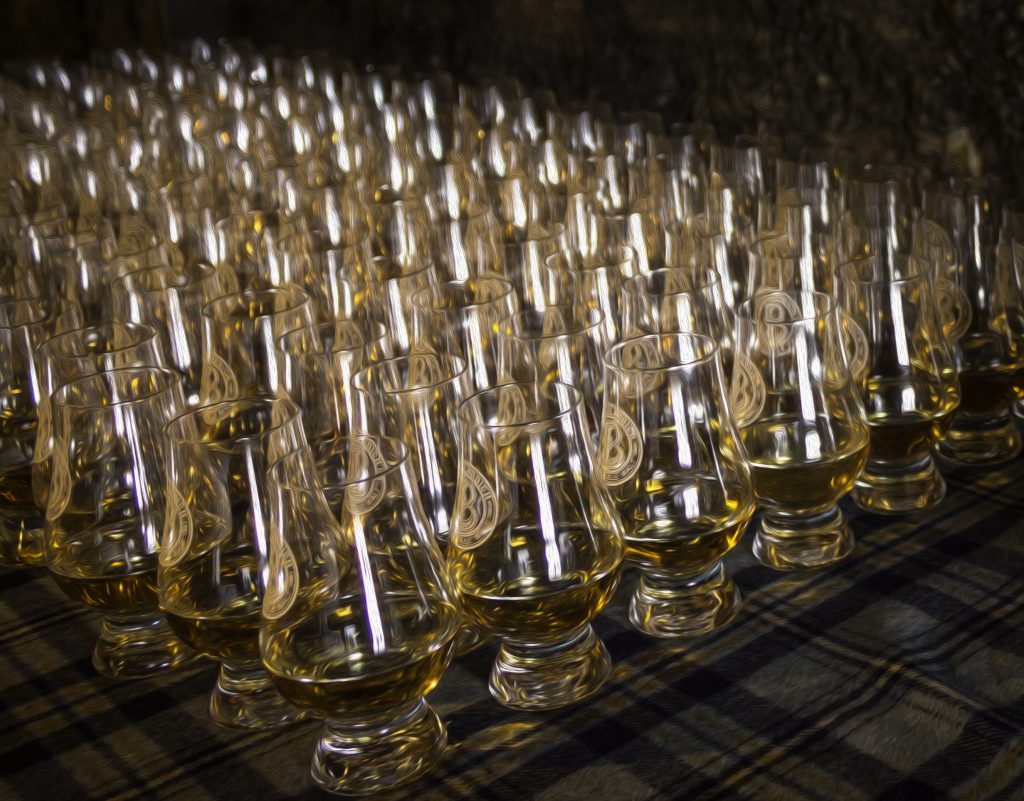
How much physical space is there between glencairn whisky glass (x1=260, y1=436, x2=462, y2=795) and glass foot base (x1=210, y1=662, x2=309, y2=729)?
0.09 metres

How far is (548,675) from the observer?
84cm

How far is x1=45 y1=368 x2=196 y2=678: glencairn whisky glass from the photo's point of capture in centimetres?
90

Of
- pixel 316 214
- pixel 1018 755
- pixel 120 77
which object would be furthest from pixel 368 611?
pixel 120 77

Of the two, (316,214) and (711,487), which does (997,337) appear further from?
(316,214)

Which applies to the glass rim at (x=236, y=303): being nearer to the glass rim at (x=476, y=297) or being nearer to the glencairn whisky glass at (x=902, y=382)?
the glass rim at (x=476, y=297)

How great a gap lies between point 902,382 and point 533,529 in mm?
411

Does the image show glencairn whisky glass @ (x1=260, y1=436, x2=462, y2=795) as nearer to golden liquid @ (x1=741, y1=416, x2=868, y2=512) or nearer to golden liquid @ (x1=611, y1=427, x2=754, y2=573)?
golden liquid @ (x1=611, y1=427, x2=754, y2=573)

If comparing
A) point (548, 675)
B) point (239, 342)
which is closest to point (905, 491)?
point (548, 675)

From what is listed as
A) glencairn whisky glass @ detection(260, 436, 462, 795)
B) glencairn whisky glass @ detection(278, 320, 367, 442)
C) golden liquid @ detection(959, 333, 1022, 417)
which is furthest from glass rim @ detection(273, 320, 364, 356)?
golden liquid @ detection(959, 333, 1022, 417)

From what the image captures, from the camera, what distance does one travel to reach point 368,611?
2.46ft

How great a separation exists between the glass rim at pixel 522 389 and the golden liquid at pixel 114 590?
0.29 meters

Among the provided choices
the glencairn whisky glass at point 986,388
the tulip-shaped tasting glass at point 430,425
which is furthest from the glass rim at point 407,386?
the glencairn whisky glass at point 986,388

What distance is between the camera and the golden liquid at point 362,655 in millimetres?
743

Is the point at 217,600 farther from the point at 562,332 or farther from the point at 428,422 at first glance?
the point at 562,332
